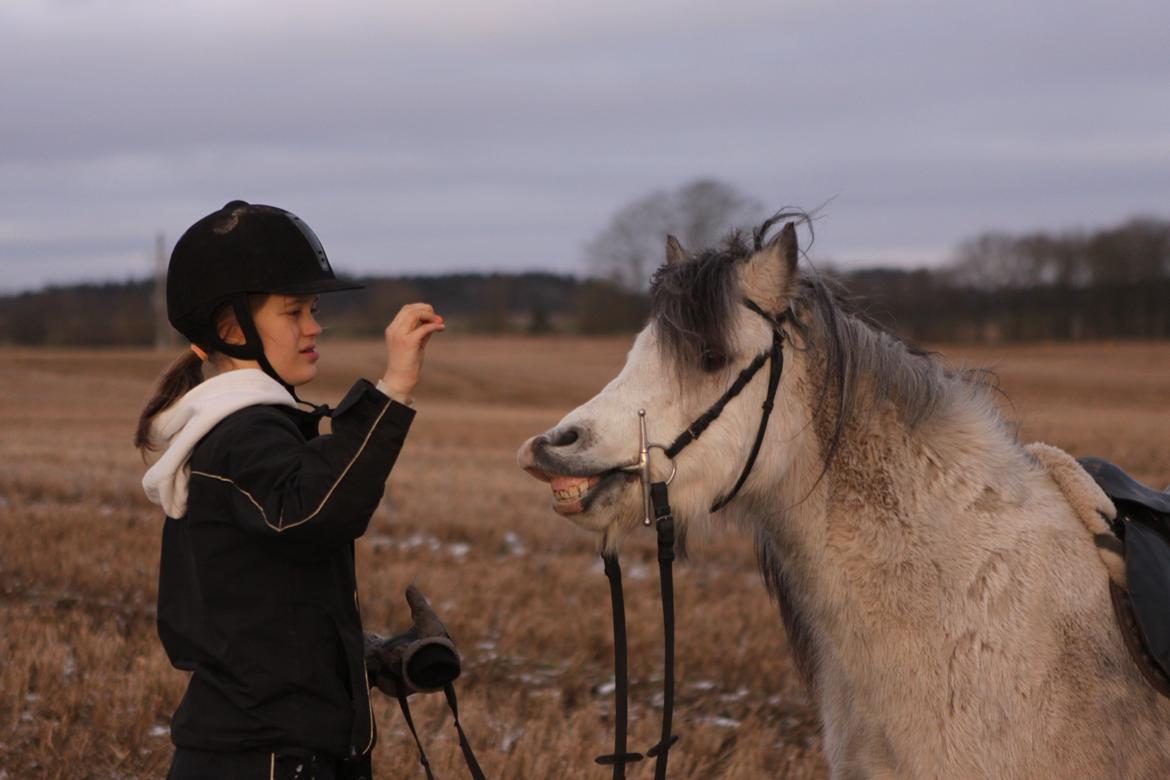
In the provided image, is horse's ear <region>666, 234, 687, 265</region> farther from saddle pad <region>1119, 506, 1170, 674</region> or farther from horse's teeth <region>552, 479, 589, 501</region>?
saddle pad <region>1119, 506, 1170, 674</region>

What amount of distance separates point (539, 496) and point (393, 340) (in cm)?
1083

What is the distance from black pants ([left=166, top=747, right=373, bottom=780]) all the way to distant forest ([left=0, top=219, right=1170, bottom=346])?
171 ft

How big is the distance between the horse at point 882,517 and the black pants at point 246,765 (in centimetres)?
93

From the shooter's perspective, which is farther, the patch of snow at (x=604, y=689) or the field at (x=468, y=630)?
the patch of snow at (x=604, y=689)

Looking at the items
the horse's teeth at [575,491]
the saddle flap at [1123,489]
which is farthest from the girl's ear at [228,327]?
the saddle flap at [1123,489]

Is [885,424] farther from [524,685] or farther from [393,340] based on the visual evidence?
[524,685]

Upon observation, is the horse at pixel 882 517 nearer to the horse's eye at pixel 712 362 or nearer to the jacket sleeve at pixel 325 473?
the horse's eye at pixel 712 362

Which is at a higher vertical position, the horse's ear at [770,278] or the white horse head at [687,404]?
the horse's ear at [770,278]

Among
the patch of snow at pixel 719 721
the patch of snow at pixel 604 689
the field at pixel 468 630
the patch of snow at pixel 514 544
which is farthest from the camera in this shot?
the patch of snow at pixel 514 544

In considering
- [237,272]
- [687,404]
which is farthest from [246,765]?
[687,404]

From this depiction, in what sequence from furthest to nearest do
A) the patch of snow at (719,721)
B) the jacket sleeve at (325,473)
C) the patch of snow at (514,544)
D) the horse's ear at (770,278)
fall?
the patch of snow at (514,544), the patch of snow at (719,721), the horse's ear at (770,278), the jacket sleeve at (325,473)

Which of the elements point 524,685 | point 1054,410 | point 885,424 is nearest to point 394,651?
point 885,424

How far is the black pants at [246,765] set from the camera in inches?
105

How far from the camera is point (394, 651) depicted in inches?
125
